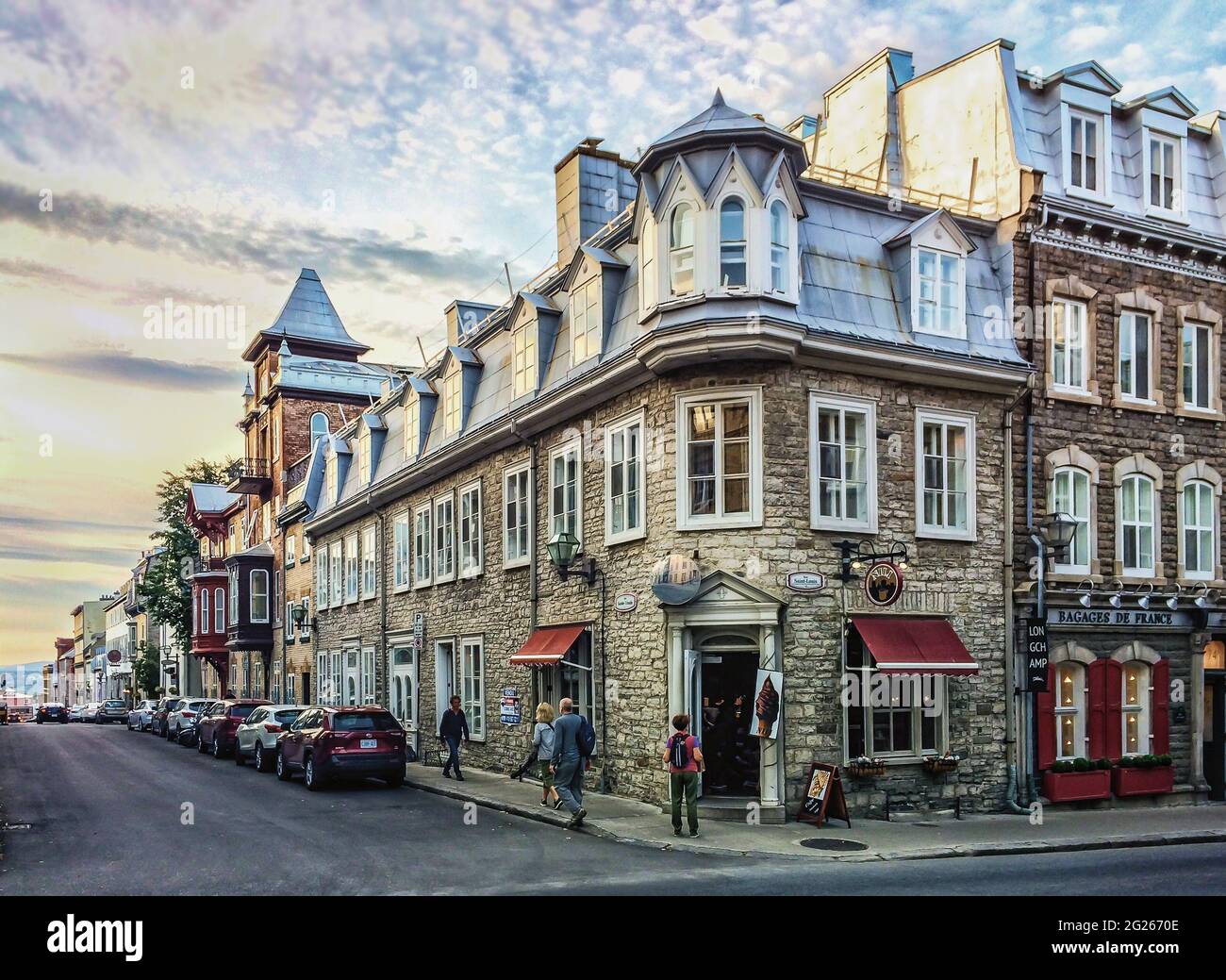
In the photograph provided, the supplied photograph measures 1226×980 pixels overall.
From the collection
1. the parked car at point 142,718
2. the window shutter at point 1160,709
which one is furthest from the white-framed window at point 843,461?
the parked car at point 142,718

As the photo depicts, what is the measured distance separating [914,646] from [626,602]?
4493 mm

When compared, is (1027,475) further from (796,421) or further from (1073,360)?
(796,421)

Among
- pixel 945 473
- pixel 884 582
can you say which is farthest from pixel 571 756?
pixel 945 473

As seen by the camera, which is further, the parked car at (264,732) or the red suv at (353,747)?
the parked car at (264,732)

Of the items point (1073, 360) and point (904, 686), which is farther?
point (1073, 360)

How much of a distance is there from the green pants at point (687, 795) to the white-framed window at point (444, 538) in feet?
41.2

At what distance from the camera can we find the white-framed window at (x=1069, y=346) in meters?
19.7

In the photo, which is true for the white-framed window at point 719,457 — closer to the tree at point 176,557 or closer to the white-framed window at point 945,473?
the white-framed window at point 945,473

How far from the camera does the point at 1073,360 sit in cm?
1989

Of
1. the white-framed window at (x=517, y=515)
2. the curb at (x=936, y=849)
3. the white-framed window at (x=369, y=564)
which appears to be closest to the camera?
the curb at (x=936, y=849)

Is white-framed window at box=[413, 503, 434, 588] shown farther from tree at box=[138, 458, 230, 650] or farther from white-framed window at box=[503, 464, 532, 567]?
tree at box=[138, 458, 230, 650]

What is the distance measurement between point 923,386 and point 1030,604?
13.2 ft
